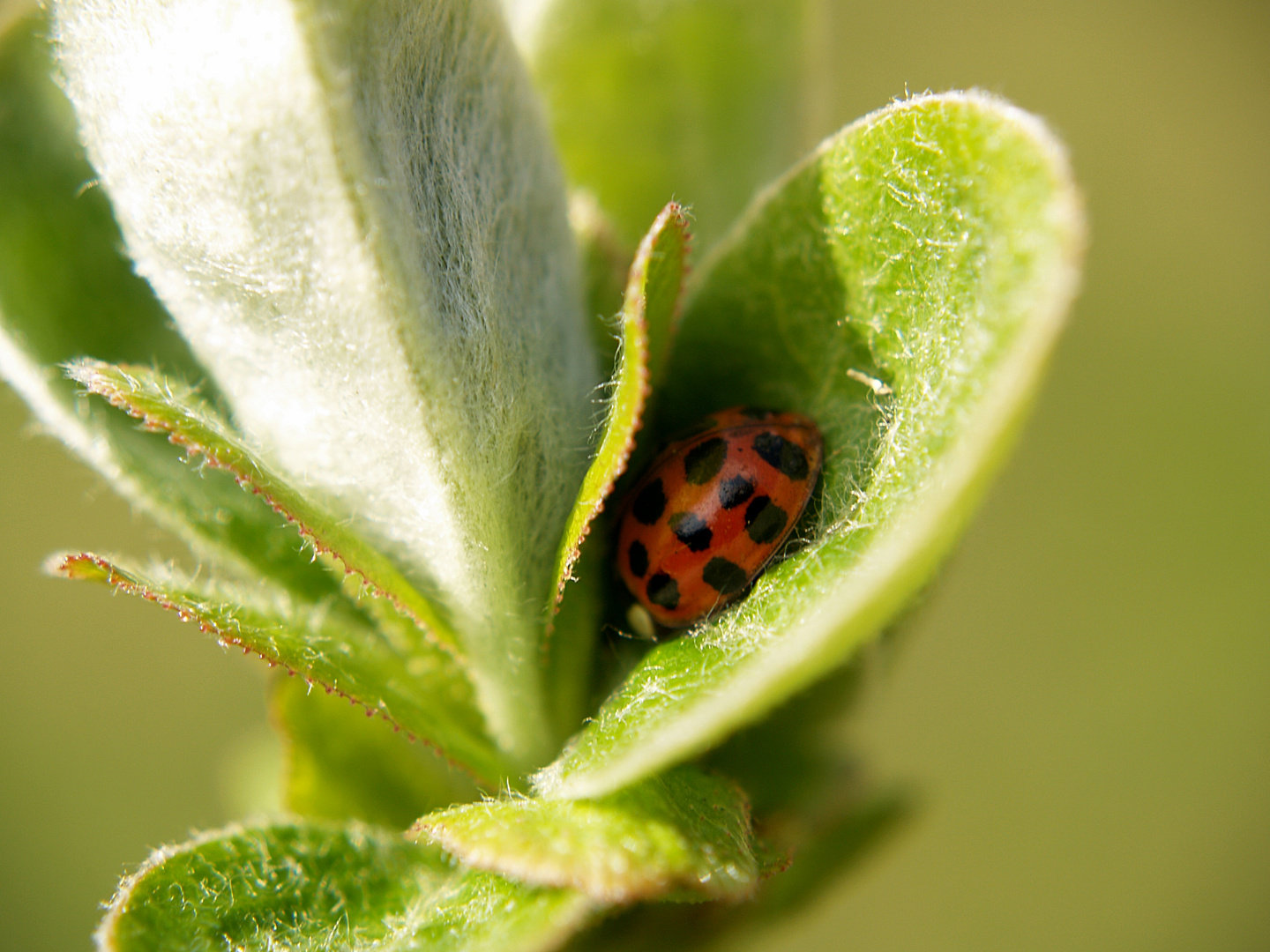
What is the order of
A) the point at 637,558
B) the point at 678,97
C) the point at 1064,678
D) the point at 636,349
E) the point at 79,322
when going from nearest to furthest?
the point at 636,349 < the point at 637,558 < the point at 79,322 < the point at 678,97 < the point at 1064,678

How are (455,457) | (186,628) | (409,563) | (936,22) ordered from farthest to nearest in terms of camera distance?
(936,22) → (186,628) → (409,563) → (455,457)

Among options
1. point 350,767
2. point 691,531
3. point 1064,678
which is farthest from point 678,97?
point 1064,678

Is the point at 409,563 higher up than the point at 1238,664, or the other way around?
the point at 409,563

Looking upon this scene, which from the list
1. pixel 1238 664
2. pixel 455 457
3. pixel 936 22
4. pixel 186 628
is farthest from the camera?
pixel 936 22

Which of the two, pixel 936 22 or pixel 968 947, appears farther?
pixel 936 22

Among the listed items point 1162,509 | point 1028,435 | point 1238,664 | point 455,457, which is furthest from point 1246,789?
point 455,457

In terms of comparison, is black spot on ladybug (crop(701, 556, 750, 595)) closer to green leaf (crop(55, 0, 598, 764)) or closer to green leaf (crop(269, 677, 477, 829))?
green leaf (crop(55, 0, 598, 764))

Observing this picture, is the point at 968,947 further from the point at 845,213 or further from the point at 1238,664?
the point at 845,213

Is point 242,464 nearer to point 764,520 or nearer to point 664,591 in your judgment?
point 664,591
